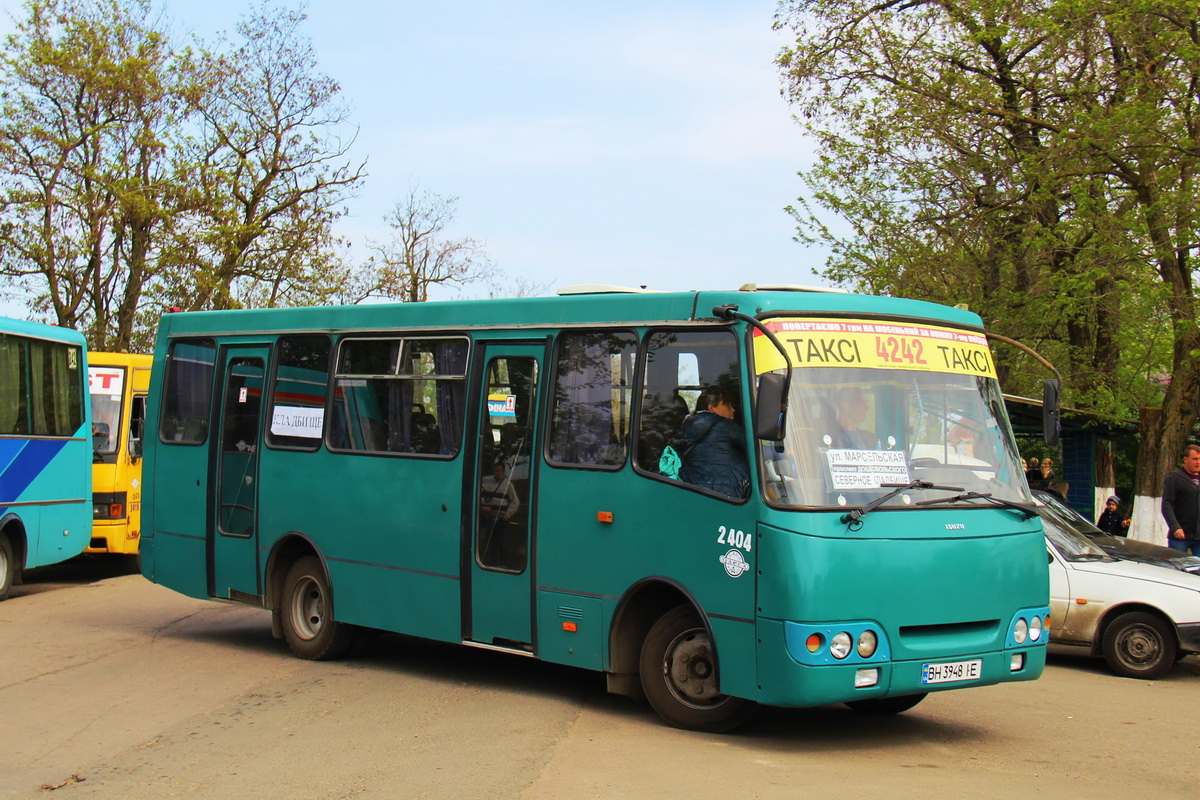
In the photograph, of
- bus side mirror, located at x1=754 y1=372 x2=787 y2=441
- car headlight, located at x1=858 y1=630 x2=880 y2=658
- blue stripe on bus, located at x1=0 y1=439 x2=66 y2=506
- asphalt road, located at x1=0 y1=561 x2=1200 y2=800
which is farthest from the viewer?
blue stripe on bus, located at x1=0 y1=439 x2=66 y2=506

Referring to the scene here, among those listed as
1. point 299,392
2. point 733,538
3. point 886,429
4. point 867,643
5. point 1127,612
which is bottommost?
point 1127,612

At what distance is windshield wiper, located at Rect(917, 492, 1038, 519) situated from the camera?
760 centimetres

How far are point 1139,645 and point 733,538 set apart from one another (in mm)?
5847

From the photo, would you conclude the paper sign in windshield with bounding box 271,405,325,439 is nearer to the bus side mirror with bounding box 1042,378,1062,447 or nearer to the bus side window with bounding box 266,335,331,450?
the bus side window with bounding box 266,335,331,450

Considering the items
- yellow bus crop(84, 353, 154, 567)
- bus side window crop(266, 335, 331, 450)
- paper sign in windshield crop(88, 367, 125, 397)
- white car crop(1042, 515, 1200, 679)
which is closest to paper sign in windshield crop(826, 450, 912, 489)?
white car crop(1042, 515, 1200, 679)

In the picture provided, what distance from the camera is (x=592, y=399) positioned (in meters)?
8.66

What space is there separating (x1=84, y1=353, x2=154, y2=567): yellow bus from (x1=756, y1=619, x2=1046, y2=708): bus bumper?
13.0 meters

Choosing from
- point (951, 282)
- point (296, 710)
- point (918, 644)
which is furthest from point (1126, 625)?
point (951, 282)

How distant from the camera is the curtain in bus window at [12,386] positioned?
15.0 meters

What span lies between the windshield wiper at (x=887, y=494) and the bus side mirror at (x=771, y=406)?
66cm

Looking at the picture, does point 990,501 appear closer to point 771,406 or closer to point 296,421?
point 771,406

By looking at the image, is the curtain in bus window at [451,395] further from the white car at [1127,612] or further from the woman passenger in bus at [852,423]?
the white car at [1127,612]

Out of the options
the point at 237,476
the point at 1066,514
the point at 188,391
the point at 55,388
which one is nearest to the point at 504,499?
the point at 237,476

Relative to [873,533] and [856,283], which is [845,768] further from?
[856,283]
